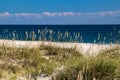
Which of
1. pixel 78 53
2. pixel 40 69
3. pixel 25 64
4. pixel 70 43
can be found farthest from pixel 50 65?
pixel 70 43

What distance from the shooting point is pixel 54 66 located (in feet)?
37.3

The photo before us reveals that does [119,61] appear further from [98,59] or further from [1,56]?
[1,56]

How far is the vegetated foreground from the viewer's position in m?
9.74

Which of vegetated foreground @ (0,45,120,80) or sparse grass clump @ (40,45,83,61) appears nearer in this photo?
vegetated foreground @ (0,45,120,80)

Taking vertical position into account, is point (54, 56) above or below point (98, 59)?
below

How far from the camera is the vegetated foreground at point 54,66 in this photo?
974cm

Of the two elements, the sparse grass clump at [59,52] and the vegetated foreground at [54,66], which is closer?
the vegetated foreground at [54,66]

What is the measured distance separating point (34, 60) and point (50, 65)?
122cm

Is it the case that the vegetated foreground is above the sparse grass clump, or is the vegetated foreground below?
above

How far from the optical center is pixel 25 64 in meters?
12.2

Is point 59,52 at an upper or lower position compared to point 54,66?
lower

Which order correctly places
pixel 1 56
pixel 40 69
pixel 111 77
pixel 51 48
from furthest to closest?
pixel 51 48, pixel 1 56, pixel 40 69, pixel 111 77

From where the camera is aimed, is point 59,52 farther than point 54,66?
Yes

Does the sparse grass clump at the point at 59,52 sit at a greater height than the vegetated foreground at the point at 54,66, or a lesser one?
lesser
